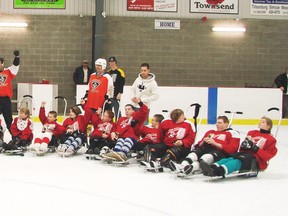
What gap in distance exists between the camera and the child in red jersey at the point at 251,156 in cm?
604

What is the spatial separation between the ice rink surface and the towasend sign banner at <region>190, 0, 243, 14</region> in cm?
994

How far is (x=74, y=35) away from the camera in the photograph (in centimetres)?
1620

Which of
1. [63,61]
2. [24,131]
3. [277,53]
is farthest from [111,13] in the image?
[24,131]

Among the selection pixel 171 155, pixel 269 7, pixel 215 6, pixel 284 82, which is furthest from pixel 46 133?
pixel 269 7

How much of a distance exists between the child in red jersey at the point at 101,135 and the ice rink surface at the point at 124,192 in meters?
0.34

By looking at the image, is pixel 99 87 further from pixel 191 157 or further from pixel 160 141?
pixel 191 157

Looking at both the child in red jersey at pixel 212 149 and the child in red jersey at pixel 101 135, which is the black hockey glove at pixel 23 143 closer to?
the child in red jersey at pixel 101 135

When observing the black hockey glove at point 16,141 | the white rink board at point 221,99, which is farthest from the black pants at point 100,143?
the white rink board at point 221,99

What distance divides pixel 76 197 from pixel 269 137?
256 cm

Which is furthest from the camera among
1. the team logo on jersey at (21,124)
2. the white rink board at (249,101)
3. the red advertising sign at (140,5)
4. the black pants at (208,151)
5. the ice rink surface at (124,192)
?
the red advertising sign at (140,5)

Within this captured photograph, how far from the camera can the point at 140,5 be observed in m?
16.3

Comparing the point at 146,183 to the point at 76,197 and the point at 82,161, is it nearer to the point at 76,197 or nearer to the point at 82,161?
the point at 76,197

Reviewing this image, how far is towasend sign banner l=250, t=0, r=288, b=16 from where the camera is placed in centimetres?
1683

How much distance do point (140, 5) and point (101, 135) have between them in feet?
30.6
